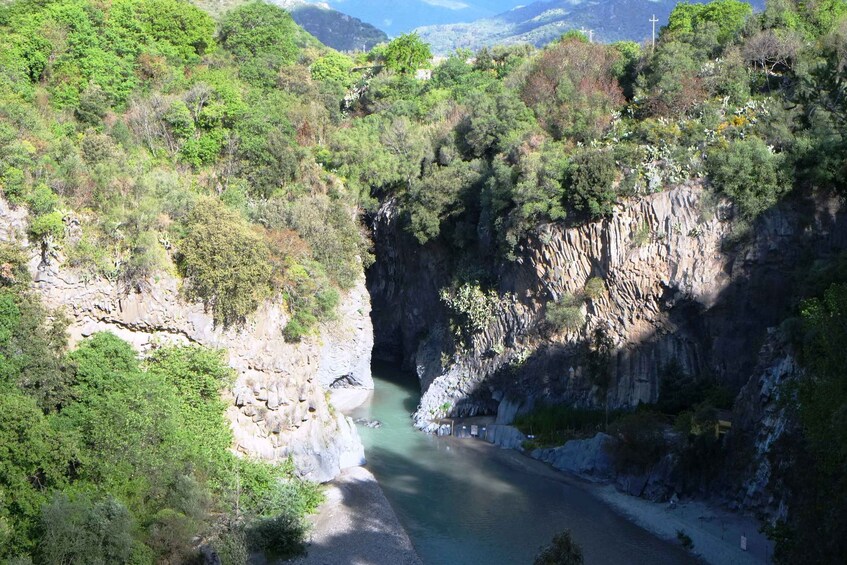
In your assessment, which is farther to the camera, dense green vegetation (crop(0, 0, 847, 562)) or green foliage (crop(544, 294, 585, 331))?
green foliage (crop(544, 294, 585, 331))

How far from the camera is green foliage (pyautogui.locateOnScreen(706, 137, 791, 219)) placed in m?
33.9

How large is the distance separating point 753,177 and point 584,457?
1242 centimetres

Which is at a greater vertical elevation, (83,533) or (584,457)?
(584,457)

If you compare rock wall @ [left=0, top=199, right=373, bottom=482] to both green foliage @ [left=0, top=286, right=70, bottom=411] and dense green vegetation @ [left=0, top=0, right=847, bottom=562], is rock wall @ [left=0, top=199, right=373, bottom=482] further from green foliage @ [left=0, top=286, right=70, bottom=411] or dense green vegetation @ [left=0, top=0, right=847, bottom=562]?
green foliage @ [left=0, top=286, right=70, bottom=411]

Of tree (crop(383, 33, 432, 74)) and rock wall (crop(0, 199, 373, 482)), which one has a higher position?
tree (crop(383, 33, 432, 74))

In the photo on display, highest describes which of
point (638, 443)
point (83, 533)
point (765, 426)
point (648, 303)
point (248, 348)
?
point (648, 303)

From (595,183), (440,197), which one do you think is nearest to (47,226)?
(440,197)

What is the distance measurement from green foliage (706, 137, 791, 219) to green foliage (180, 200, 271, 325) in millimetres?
17947

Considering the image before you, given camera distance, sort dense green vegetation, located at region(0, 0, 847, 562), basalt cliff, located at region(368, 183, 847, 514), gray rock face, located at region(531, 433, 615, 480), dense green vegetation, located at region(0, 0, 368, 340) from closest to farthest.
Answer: dense green vegetation, located at region(0, 0, 847, 562) → dense green vegetation, located at region(0, 0, 368, 340) → gray rock face, located at region(531, 433, 615, 480) → basalt cliff, located at region(368, 183, 847, 514)

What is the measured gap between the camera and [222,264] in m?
30.5

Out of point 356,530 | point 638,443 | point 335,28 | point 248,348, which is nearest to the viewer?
point 356,530

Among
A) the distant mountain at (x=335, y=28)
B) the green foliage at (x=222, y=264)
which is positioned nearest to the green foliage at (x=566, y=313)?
the green foliage at (x=222, y=264)

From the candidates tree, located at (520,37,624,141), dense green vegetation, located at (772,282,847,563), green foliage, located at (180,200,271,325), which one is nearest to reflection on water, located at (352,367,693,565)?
dense green vegetation, located at (772,282,847,563)

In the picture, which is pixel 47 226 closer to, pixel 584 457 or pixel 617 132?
pixel 584 457
